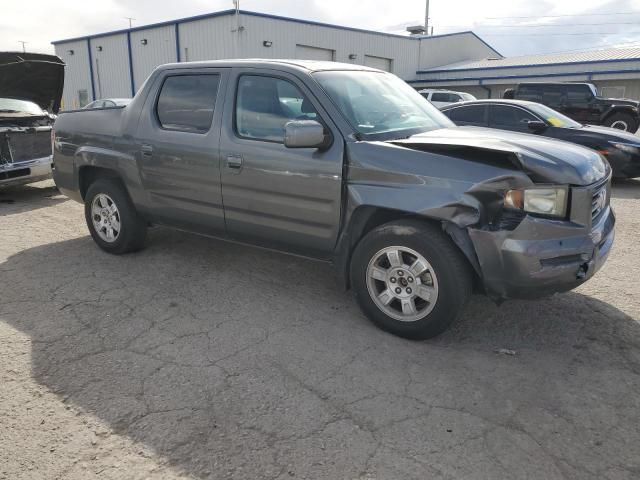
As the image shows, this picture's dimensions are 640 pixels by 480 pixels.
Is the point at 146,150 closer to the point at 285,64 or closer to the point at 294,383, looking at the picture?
the point at 285,64

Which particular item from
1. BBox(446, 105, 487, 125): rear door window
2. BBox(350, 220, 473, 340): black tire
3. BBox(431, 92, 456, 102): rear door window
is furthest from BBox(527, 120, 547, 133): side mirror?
BBox(431, 92, 456, 102): rear door window

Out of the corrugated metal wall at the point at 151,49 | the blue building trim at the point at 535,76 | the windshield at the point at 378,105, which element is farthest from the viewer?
the corrugated metal wall at the point at 151,49

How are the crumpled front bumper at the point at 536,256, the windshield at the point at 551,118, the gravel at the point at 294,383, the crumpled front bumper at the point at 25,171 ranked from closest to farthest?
the gravel at the point at 294,383 → the crumpled front bumper at the point at 536,256 → the crumpled front bumper at the point at 25,171 → the windshield at the point at 551,118

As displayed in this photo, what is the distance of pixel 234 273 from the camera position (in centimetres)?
495

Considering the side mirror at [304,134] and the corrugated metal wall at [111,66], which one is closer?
the side mirror at [304,134]

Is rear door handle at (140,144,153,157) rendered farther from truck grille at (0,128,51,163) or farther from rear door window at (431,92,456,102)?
rear door window at (431,92,456,102)

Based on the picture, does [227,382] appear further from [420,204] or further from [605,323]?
[605,323]

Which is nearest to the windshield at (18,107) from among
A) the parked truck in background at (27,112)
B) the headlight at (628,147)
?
the parked truck in background at (27,112)

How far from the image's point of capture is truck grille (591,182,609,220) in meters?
3.41

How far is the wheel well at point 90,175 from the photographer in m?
5.28

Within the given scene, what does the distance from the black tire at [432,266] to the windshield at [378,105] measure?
0.74 meters

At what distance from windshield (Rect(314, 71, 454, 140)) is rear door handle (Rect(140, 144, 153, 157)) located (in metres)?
1.73

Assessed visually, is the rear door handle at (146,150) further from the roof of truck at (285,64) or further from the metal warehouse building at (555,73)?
the metal warehouse building at (555,73)

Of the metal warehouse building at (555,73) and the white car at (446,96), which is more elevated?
the metal warehouse building at (555,73)
